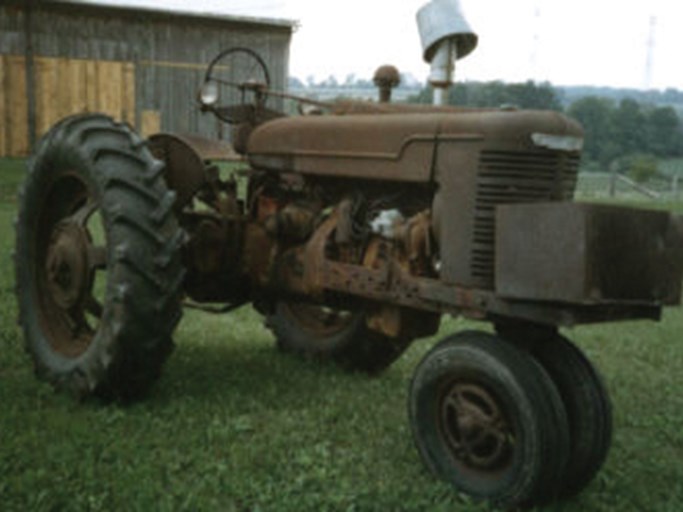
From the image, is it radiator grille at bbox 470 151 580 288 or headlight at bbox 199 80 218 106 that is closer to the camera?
radiator grille at bbox 470 151 580 288

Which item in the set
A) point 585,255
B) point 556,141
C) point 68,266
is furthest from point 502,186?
point 68,266

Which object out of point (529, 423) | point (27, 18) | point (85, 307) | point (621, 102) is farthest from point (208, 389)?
point (621, 102)

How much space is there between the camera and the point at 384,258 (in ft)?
14.6

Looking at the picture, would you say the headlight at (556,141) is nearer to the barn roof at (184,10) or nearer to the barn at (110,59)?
the barn at (110,59)

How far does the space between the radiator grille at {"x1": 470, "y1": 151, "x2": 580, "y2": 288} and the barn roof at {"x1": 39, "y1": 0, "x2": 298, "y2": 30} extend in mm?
16528

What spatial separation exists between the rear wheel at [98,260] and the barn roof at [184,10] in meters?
14.6

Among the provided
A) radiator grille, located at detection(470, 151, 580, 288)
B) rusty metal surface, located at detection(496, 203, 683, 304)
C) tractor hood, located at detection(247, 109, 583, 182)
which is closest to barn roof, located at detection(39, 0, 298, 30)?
tractor hood, located at detection(247, 109, 583, 182)

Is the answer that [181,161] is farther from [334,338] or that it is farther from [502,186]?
[502,186]

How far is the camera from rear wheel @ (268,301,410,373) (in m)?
5.64

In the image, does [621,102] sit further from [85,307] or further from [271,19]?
[85,307]

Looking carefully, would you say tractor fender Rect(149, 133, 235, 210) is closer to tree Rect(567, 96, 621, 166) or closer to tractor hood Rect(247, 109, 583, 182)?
tractor hood Rect(247, 109, 583, 182)

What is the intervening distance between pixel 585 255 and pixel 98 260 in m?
2.60

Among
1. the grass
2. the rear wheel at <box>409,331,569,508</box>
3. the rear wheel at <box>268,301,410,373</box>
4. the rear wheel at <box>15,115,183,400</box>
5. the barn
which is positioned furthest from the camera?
the barn

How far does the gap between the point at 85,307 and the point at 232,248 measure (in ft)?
2.96
